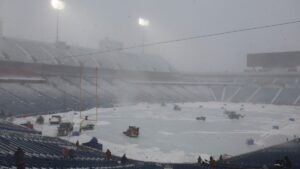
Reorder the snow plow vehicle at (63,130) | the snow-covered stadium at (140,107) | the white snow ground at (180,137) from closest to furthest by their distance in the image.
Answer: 1. the snow-covered stadium at (140,107)
2. the white snow ground at (180,137)
3. the snow plow vehicle at (63,130)

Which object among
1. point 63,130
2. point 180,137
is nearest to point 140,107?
point 180,137

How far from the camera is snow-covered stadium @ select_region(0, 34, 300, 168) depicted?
23734 mm

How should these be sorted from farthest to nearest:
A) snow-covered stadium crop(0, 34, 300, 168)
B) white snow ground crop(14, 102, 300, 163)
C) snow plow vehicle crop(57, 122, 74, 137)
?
snow plow vehicle crop(57, 122, 74, 137)
white snow ground crop(14, 102, 300, 163)
snow-covered stadium crop(0, 34, 300, 168)

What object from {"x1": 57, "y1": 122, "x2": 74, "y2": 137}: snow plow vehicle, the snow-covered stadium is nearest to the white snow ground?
the snow-covered stadium

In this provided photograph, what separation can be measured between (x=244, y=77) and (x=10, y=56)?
244 feet

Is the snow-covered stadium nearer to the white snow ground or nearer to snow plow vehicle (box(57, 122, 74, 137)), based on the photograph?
the white snow ground

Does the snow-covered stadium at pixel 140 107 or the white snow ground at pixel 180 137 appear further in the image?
the white snow ground at pixel 180 137

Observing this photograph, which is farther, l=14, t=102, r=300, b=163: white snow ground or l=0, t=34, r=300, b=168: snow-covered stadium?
l=14, t=102, r=300, b=163: white snow ground

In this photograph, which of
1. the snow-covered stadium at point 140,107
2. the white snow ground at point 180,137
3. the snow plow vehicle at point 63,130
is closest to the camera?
the snow-covered stadium at point 140,107

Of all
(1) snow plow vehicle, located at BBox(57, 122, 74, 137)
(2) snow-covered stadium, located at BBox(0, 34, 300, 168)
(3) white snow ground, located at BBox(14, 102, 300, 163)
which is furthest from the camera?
(1) snow plow vehicle, located at BBox(57, 122, 74, 137)

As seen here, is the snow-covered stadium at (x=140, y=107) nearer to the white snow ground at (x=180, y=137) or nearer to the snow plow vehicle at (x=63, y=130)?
the white snow ground at (x=180, y=137)

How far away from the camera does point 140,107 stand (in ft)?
217

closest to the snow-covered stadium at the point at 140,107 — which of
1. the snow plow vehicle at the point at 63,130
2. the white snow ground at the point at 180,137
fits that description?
the white snow ground at the point at 180,137

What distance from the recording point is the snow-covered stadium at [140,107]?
934 inches
